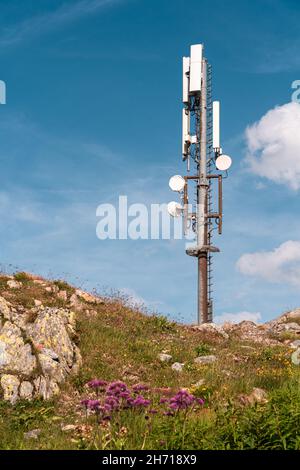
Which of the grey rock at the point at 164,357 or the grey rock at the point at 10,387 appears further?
the grey rock at the point at 164,357

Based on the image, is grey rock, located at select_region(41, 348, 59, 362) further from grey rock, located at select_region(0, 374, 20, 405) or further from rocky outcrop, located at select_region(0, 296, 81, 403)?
grey rock, located at select_region(0, 374, 20, 405)

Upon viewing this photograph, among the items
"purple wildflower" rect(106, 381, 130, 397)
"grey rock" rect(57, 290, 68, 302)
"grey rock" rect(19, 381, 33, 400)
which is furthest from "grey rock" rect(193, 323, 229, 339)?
"purple wildflower" rect(106, 381, 130, 397)

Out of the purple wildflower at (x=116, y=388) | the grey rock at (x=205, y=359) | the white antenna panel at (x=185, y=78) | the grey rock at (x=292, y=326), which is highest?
the white antenna panel at (x=185, y=78)

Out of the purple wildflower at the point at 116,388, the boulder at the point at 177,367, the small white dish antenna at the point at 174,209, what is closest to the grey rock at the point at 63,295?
the boulder at the point at 177,367

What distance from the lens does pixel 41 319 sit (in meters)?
17.0

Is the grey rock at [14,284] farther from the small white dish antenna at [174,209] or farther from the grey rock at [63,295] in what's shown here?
the small white dish antenna at [174,209]

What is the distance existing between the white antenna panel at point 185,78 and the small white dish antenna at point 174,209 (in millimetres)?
5877

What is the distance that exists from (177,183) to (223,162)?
273 centimetres

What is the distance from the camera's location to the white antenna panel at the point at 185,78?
3331 cm

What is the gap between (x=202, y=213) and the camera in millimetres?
32094

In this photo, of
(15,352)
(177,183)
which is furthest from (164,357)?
(177,183)

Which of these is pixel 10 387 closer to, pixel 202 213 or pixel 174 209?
pixel 174 209

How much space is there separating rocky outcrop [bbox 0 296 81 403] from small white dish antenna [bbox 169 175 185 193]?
51.3ft
